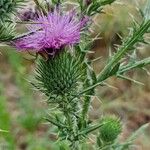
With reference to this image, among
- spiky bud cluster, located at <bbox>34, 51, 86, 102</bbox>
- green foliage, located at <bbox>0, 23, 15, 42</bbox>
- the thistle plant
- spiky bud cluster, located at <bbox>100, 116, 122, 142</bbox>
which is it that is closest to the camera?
green foliage, located at <bbox>0, 23, 15, 42</bbox>

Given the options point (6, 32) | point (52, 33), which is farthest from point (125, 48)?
point (6, 32)

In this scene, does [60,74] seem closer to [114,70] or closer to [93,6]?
[114,70]

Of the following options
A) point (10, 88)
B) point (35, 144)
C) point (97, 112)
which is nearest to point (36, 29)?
point (35, 144)

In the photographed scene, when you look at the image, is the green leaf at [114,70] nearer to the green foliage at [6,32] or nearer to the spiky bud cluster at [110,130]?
the spiky bud cluster at [110,130]

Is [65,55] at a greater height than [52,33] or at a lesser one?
lesser

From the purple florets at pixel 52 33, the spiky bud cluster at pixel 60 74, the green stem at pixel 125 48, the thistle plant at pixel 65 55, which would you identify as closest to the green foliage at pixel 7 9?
the thistle plant at pixel 65 55

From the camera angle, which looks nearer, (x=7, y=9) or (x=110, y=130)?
(x=7, y=9)

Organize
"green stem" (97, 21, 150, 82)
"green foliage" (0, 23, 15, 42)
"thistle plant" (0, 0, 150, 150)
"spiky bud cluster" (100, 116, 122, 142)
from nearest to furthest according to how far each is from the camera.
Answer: "green foliage" (0, 23, 15, 42), "thistle plant" (0, 0, 150, 150), "green stem" (97, 21, 150, 82), "spiky bud cluster" (100, 116, 122, 142)

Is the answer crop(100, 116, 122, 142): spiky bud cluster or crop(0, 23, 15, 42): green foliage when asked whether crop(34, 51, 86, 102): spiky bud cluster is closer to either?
crop(0, 23, 15, 42): green foliage

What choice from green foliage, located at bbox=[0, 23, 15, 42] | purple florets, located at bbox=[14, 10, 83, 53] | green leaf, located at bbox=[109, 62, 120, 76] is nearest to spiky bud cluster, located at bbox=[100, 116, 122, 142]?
green leaf, located at bbox=[109, 62, 120, 76]
